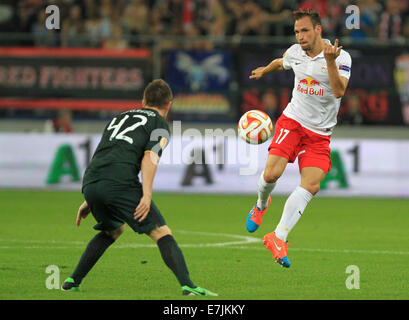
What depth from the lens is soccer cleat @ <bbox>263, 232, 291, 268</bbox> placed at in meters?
8.71

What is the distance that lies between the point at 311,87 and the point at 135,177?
2.60 metres

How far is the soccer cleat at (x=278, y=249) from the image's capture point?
8.71 metres

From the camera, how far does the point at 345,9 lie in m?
21.0

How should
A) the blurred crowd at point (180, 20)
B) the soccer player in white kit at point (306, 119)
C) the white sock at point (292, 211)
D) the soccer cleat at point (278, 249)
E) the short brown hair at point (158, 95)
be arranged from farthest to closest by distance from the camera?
the blurred crowd at point (180, 20) → the soccer player in white kit at point (306, 119) → the white sock at point (292, 211) → the soccer cleat at point (278, 249) → the short brown hair at point (158, 95)

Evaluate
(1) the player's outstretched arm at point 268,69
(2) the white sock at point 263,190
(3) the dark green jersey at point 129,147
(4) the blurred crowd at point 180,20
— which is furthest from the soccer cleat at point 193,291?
(4) the blurred crowd at point 180,20

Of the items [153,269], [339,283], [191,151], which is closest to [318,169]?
[339,283]

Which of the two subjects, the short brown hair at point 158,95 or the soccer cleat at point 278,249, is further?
the soccer cleat at point 278,249

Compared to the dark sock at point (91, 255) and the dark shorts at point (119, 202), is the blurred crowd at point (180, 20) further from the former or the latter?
the dark shorts at point (119, 202)

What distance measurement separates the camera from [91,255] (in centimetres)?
782

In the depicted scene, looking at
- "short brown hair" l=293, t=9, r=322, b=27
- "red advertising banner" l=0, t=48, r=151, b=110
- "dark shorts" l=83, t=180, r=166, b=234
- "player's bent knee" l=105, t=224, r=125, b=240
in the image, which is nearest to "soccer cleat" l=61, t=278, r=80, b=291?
"player's bent knee" l=105, t=224, r=125, b=240

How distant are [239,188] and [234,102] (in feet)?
7.17

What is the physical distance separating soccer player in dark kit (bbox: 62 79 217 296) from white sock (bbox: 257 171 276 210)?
2.27 meters

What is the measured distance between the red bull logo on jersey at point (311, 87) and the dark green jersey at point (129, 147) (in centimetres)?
230

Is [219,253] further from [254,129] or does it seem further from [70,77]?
[70,77]
